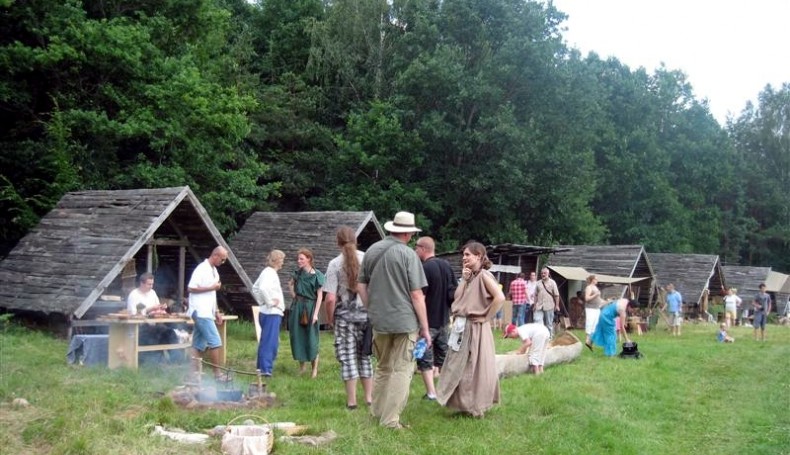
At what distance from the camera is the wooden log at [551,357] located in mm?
10602

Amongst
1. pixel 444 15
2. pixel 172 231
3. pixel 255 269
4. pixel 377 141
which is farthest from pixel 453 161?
pixel 172 231

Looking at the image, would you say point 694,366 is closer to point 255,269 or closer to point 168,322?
point 168,322

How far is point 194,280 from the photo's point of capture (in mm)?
9469

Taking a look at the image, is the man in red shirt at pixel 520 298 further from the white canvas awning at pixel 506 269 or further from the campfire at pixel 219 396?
the campfire at pixel 219 396

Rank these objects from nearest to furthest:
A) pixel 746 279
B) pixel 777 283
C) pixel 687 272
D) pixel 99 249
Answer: pixel 99 249 < pixel 687 272 < pixel 746 279 < pixel 777 283

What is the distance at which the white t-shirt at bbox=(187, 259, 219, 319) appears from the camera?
30.9ft

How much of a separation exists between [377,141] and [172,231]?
1586cm

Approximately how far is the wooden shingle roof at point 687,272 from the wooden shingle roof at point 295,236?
64.1ft

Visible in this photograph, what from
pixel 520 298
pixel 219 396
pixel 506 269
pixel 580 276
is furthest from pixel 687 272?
pixel 219 396

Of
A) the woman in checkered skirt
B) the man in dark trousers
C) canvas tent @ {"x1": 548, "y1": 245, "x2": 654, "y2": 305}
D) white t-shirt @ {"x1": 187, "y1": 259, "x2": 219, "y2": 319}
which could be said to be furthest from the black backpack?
canvas tent @ {"x1": 548, "y1": 245, "x2": 654, "y2": 305}

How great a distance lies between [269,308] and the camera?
10.1m

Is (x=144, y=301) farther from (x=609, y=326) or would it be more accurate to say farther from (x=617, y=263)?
(x=617, y=263)

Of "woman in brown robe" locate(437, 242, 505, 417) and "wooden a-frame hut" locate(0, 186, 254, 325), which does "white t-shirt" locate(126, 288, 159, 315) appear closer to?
"wooden a-frame hut" locate(0, 186, 254, 325)

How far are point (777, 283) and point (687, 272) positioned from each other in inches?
440
